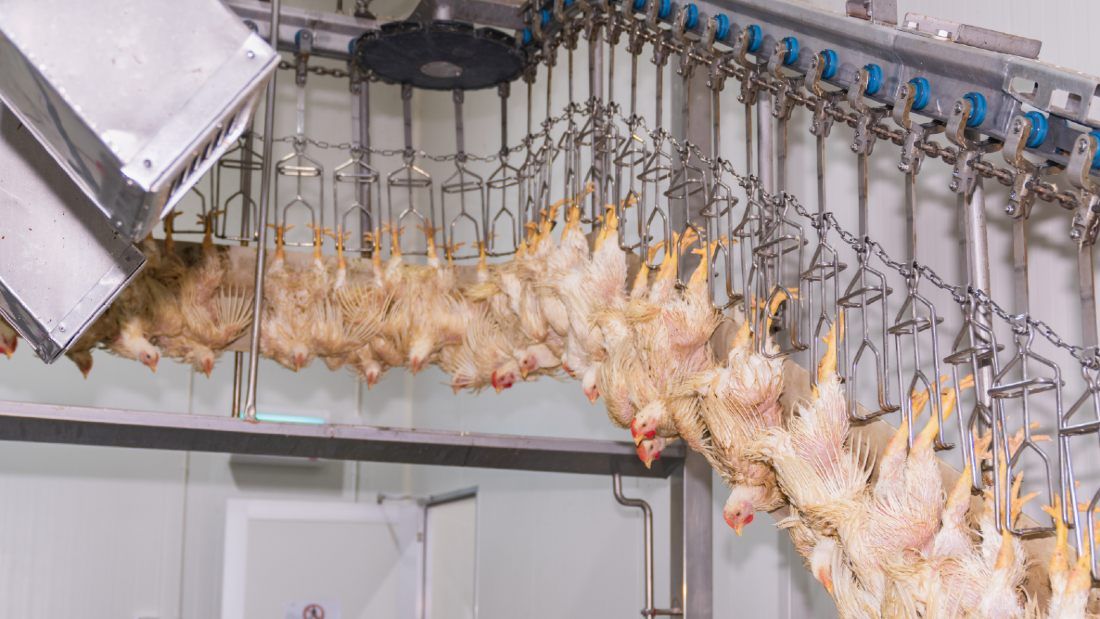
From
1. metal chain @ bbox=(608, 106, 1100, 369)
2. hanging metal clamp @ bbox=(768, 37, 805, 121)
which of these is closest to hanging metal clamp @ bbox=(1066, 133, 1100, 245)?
metal chain @ bbox=(608, 106, 1100, 369)

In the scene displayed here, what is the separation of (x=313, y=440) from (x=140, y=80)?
47.4 inches

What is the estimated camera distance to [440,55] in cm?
→ 305

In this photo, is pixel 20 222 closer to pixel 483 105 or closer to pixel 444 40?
pixel 444 40

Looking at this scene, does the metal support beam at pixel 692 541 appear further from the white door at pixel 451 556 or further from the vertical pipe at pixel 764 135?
the white door at pixel 451 556

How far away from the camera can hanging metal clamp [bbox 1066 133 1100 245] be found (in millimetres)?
1488

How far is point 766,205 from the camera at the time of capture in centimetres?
204

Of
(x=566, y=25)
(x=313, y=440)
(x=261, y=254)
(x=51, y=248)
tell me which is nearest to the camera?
(x=51, y=248)

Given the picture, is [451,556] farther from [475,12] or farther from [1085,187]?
[1085,187]

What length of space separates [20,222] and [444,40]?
1.20 metres

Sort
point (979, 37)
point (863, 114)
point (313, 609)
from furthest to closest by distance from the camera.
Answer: point (313, 609) → point (863, 114) → point (979, 37)

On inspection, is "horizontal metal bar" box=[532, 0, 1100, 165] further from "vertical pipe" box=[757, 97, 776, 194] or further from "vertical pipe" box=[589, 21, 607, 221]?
"vertical pipe" box=[589, 21, 607, 221]

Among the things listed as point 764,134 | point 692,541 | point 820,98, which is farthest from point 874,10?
point 692,541

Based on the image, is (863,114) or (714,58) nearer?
(863,114)

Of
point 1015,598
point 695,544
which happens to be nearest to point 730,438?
point 1015,598
